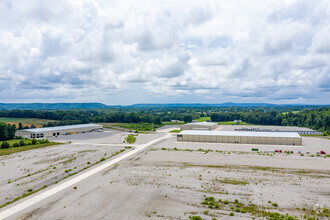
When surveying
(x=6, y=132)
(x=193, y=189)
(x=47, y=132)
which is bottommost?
(x=193, y=189)

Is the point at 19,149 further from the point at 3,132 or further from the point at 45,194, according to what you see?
the point at 45,194

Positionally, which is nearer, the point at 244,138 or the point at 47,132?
the point at 244,138

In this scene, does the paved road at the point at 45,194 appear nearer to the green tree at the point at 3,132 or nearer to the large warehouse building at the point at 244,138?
the large warehouse building at the point at 244,138

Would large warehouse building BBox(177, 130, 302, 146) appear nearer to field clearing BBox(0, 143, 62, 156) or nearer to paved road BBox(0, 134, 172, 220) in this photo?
paved road BBox(0, 134, 172, 220)

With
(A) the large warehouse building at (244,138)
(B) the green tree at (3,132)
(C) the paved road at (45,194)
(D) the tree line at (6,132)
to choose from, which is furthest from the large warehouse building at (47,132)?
(C) the paved road at (45,194)

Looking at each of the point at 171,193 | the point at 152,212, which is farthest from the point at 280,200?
the point at 152,212

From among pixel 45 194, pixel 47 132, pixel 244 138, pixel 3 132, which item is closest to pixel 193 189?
pixel 45 194

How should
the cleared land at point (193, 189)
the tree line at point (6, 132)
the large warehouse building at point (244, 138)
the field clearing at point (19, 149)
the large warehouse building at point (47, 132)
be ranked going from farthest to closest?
1. the large warehouse building at point (47, 132)
2. the tree line at point (6, 132)
3. the large warehouse building at point (244, 138)
4. the field clearing at point (19, 149)
5. the cleared land at point (193, 189)

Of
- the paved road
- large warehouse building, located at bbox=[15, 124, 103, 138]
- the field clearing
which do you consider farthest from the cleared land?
large warehouse building, located at bbox=[15, 124, 103, 138]

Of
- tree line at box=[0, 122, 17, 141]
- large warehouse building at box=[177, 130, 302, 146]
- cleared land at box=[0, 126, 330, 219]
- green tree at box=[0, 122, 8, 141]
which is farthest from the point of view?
tree line at box=[0, 122, 17, 141]
